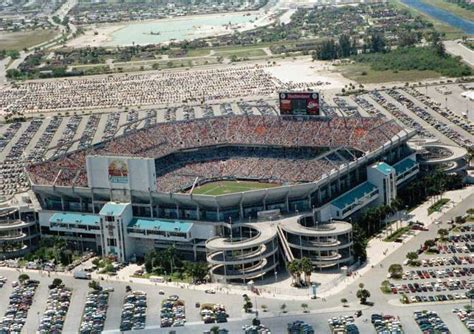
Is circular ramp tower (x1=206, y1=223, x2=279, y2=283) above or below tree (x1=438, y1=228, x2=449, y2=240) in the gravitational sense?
above

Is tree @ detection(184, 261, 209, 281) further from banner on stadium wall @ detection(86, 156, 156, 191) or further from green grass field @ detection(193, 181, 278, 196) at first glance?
green grass field @ detection(193, 181, 278, 196)

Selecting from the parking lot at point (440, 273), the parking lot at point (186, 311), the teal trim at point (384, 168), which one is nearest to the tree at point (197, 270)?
the parking lot at point (186, 311)

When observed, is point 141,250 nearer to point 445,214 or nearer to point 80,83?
point 445,214

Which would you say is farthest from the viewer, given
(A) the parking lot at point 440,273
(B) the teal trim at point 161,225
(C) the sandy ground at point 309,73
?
(C) the sandy ground at point 309,73

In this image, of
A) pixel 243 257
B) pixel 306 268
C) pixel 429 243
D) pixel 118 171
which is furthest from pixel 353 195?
pixel 118 171

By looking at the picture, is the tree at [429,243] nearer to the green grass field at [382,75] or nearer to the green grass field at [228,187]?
the green grass field at [228,187]

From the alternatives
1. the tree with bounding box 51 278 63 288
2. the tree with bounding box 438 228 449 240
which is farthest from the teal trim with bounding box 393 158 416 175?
the tree with bounding box 51 278 63 288

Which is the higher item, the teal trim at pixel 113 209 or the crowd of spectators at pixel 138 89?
the teal trim at pixel 113 209

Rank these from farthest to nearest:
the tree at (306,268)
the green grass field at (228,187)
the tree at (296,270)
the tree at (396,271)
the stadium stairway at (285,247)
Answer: the green grass field at (228,187)
the stadium stairway at (285,247)
the tree at (396,271)
the tree at (296,270)
the tree at (306,268)
